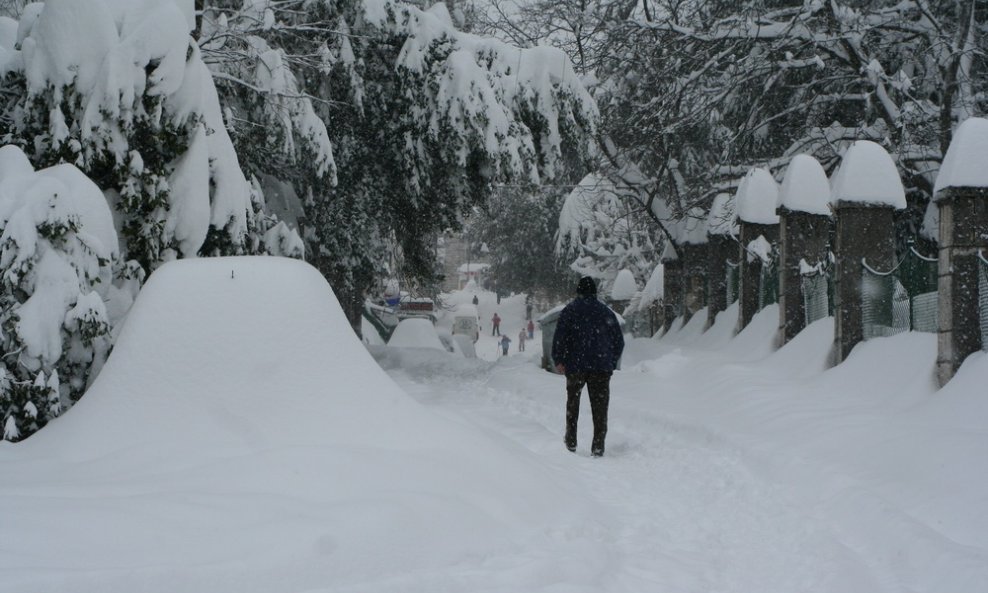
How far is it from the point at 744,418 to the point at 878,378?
4.61 feet

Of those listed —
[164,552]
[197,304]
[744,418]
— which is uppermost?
[197,304]

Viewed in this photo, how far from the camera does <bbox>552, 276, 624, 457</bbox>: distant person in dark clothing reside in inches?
347

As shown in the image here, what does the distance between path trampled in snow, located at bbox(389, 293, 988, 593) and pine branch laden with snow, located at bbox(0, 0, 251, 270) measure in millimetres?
3096

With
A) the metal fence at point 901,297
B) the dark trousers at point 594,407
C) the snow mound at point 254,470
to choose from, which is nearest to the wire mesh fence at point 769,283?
the metal fence at point 901,297

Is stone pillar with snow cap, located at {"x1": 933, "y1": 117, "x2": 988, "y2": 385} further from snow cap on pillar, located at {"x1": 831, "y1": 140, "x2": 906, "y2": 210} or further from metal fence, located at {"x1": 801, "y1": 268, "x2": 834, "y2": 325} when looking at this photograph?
metal fence, located at {"x1": 801, "y1": 268, "x2": 834, "y2": 325}

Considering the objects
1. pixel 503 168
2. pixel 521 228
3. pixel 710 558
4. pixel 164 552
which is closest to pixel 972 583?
pixel 710 558

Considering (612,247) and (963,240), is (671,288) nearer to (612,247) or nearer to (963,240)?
(963,240)

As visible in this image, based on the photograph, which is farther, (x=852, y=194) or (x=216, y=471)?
(x=852, y=194)

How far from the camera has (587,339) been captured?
891 cm

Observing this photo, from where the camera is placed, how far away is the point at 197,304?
5.82 m

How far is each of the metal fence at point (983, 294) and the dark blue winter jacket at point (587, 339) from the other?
3.13m

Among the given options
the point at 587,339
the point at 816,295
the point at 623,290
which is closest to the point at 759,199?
the point at 816,295

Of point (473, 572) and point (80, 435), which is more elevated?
point (80, 435)

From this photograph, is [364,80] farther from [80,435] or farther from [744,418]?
[80,435]
